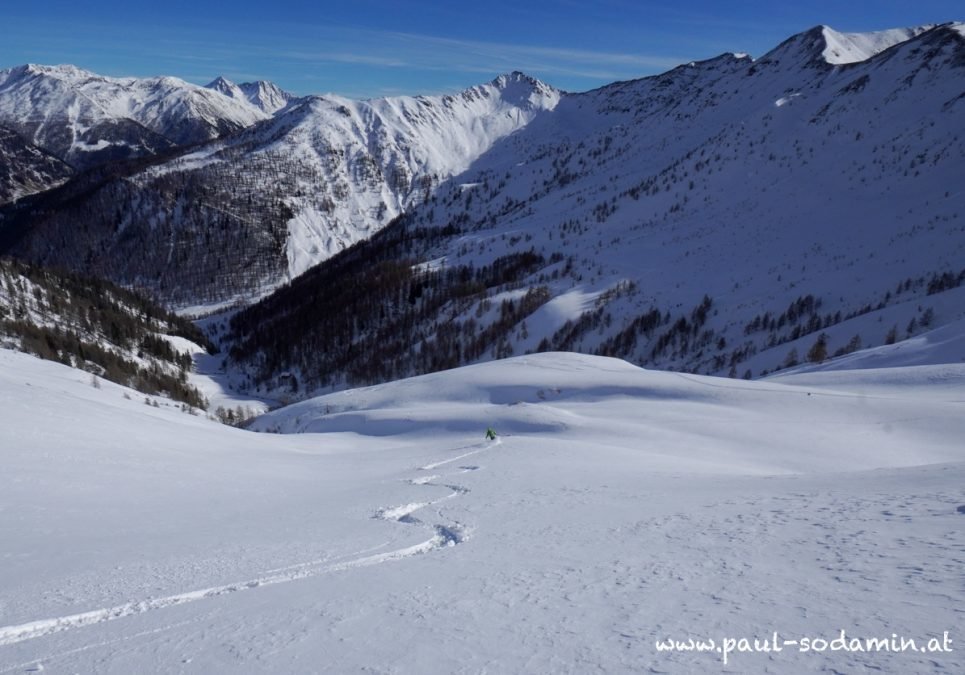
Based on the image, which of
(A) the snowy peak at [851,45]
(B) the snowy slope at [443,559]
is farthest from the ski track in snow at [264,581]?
(A) the snowy peak at [851,45]

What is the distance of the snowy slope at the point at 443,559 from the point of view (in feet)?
15.8

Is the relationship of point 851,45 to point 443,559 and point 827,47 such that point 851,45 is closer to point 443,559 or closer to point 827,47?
point 827,47

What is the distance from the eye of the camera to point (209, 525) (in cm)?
992

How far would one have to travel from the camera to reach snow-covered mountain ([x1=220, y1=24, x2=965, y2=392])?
213ft

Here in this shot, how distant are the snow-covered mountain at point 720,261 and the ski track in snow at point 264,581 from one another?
4931 centimetres

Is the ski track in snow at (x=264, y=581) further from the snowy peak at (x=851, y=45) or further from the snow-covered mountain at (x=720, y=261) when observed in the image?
the snowy peak at (x=851, y=45)

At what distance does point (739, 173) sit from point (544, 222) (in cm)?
5001

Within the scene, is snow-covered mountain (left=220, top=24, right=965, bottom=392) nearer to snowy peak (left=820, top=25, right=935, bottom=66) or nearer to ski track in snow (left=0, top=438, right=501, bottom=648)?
snowy peak (left=820, top=25, right=935, bottom=66)

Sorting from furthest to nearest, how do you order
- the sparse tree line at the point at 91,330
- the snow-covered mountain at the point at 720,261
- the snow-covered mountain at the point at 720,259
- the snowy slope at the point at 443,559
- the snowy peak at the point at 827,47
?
1. the snowy peak at the point at 827,47
2. the sparse tree line at the point at 91,330
3. the snow-covered mountain at the point at 720,259
4. the snow-covered mountain at the point at 720,261
5. the snowy slope at the point at 443,559

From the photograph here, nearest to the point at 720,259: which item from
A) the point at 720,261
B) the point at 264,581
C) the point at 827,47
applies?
the point at 720,261

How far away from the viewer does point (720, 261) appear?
9038 cm

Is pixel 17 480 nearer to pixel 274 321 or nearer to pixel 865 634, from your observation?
pixel 865 634

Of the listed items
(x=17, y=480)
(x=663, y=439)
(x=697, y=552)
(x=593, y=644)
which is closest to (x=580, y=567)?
Answer: (x=697, y=552)

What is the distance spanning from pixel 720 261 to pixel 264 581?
9471cm
